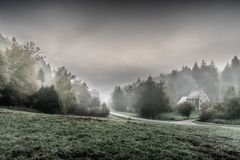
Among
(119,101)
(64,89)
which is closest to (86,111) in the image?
(64,89)

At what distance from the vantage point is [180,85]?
8356 cm

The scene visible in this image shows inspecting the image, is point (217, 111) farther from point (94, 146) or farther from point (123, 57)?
point (94, 146)

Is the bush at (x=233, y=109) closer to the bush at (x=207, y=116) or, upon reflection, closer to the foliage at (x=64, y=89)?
the bush at (x=207, y=116)

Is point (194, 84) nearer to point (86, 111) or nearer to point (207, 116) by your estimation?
point (207, 116)

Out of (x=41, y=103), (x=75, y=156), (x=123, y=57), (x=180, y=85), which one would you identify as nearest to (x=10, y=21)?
(x=75, y=156)

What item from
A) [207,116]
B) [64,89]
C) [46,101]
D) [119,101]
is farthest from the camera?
[119,101]

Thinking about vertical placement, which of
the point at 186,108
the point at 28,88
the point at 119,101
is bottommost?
the point at 186,108

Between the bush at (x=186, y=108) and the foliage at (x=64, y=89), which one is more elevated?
the foliage at (x=64, y=89)

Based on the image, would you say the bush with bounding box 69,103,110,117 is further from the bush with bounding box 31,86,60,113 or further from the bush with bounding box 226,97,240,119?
the bush with bounding box 226,97,240,119

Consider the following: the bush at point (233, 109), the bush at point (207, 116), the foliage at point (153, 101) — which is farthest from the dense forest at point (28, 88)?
the bush at point (233, 109)

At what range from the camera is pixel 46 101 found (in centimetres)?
2742

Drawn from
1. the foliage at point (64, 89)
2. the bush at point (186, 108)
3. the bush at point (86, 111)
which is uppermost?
the foliage at point (64, 89)

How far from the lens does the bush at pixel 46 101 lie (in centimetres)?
2738

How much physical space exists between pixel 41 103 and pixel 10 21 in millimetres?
21229
